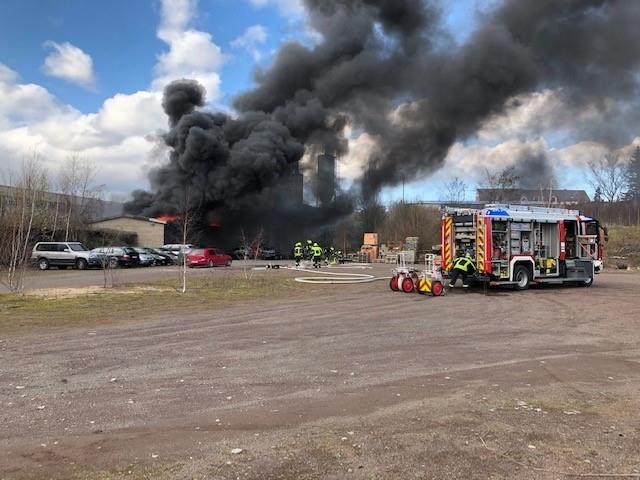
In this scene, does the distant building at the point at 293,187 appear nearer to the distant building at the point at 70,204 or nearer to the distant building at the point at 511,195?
the distant building at the point at 70,204

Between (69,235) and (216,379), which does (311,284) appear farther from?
(69,235)

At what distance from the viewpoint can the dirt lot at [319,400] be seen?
12.1 feet

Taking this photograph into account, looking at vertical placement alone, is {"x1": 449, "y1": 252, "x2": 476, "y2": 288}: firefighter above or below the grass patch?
above

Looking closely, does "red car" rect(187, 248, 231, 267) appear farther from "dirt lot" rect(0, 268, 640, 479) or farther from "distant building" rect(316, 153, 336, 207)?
"dirt lot" rect(0, 268, 640, 479)

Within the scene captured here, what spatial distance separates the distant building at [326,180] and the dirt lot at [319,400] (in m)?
40.8

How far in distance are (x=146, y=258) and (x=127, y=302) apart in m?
22.4

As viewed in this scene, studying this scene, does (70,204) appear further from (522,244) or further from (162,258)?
(522,244)

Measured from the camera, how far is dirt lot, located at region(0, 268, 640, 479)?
3.68 metres

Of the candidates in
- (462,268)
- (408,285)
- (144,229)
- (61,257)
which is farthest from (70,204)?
(462,268)

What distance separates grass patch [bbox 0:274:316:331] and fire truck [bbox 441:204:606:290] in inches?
198

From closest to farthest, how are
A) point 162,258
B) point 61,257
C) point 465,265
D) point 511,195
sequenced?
Answer: 1. point 465,265
2. point 61,257
3. point 162,258
4. point 511,195

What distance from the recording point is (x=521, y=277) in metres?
17.5

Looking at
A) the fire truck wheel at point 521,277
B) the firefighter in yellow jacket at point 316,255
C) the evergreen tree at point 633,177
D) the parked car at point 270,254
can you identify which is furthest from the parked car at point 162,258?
the evergreen tree at point 633,177

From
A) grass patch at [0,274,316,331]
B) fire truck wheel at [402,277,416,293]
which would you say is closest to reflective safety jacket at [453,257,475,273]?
fire truck wheel at [402,277,416,293]
